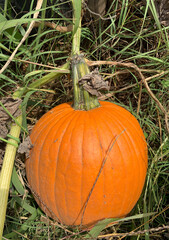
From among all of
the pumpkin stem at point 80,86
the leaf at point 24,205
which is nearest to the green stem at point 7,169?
the leaf at point 24,205

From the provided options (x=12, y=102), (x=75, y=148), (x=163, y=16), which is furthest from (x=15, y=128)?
(x=163, y=16)

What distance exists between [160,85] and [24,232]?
1357mm

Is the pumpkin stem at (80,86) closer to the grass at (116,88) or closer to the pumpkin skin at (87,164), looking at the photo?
the pumpkin skin at (87,164)

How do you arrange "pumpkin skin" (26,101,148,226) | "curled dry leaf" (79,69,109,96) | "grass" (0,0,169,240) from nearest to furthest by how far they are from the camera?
"pumpkin skin" (26,101,148,226), "curled dry leaf" (79,69,109,96), "grass" (0,0,169,240)

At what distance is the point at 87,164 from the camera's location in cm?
133

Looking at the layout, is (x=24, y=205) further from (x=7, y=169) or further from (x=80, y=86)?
(x=80, y=86)

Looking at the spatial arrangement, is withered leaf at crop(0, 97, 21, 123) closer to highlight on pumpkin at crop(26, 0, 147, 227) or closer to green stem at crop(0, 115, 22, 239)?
green stem at crop(0, 115, 22, 239)

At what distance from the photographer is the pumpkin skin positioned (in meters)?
1.35

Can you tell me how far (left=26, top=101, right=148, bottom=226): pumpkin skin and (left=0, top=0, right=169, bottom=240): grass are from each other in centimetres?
10

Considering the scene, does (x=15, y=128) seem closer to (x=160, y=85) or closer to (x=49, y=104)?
(x=49, y=104)

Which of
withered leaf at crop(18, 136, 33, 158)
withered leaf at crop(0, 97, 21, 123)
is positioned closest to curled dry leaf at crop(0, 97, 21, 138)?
withered leaf at crop(0, 97, 21, 123)

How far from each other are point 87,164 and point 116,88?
0.91 metres

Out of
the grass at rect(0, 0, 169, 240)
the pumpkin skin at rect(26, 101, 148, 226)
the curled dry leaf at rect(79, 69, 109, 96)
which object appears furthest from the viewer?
the grass at rect(0, 0, 169, 240)

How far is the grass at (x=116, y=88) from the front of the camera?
1.56m
